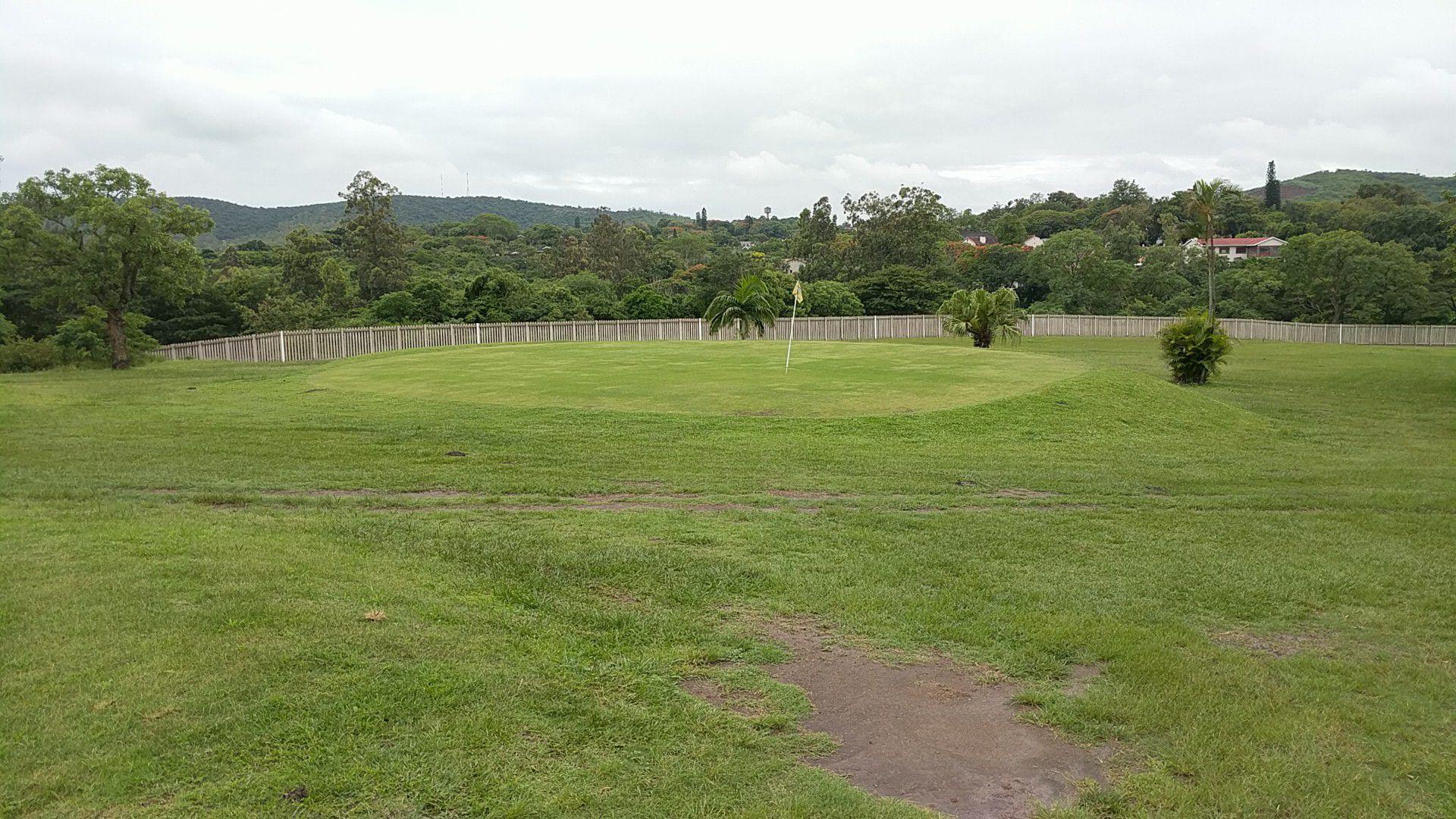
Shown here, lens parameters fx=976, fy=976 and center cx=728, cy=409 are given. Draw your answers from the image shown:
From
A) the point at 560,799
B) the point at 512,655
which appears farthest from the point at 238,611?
the point at 560,799

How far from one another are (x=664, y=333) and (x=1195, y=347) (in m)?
26.0

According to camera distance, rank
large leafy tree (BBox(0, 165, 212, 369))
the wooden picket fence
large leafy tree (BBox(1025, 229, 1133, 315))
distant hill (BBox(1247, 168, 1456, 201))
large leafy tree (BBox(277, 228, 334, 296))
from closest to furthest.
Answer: large leafy tree (BBox(0, 165, 212, 369)) → the wooden picket fence → large leafy tree (BBox(277, 228, 334, 296)) → large leafy tree (BBox(1025, 229, 1133, 315)) → distant hill (BBox(1247, 168, 1456, 201))

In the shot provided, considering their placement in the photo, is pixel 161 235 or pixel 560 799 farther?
pixel 161 235

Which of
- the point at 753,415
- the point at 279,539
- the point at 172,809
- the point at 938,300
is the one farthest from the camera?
the point at 938,300

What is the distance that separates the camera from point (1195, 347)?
2738 cm

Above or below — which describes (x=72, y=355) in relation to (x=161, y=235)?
below

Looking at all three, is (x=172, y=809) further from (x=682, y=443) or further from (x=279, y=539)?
(x=682, y=443)

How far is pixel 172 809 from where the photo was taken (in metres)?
3.97

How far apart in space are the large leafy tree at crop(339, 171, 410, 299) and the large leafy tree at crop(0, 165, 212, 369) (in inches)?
968

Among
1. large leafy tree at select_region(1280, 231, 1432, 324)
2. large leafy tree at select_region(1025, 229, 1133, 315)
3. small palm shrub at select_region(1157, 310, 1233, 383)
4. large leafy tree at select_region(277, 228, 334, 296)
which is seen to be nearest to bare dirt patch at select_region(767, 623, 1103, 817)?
small palm shrub at select_region(1157, 310, 1233, 383)

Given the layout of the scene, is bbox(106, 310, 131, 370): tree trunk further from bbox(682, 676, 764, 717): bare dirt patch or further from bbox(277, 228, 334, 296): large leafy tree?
bbox(682, 676, 764, 717): bare dirt patch

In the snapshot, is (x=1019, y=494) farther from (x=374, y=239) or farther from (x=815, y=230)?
(x=815, y=230)

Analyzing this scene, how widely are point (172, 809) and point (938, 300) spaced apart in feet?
195

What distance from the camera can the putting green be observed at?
19.0 meters
